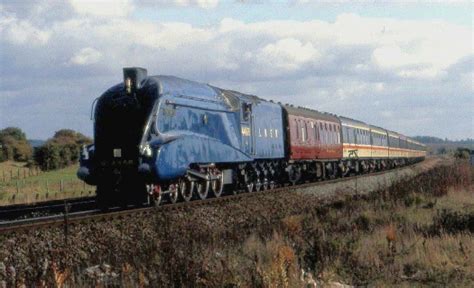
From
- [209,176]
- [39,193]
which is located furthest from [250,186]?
[39,193]

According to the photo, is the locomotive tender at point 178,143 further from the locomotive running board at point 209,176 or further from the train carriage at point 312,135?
the train carriage at point 312,135

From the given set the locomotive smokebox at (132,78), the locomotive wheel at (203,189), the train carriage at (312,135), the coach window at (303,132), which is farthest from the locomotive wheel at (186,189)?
the coach window at (303,132)

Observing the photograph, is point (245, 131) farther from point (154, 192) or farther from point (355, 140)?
point (355, 140)

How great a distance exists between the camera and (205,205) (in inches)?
680

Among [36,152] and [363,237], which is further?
[36,152]

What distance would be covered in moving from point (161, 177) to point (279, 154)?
1196 cm

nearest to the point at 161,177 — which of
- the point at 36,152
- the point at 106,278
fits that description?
the point at 106,278

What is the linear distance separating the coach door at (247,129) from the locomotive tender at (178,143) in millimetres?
36

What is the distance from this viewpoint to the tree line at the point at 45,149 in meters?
63.1

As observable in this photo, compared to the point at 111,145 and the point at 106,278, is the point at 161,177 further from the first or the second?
the point at 106,278

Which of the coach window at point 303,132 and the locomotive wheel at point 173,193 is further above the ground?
the coach window at point 303,132

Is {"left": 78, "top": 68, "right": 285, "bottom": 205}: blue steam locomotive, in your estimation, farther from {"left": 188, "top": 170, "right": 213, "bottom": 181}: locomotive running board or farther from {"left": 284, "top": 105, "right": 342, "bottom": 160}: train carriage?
{"left": 284, "top": 105, "right": 342, "bottom": 160}: train carriage

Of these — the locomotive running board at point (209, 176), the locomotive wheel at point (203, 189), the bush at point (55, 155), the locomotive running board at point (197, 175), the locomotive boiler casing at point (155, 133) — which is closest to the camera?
the locomotive boiler casing at point (155, 133)

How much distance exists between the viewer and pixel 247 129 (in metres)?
24.5
